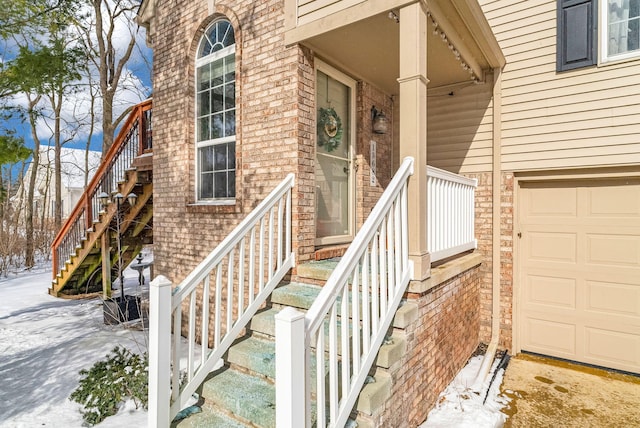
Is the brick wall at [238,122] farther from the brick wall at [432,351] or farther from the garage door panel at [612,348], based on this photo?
the garage door panel at [612,348]

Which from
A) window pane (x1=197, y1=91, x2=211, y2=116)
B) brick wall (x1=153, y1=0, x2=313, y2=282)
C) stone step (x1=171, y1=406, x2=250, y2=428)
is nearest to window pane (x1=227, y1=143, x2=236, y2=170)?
brick wall (x1=153, y1=0, x2=313, y2=282)

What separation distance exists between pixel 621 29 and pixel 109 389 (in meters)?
6.43

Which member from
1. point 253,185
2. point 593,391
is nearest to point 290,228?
point 253,185

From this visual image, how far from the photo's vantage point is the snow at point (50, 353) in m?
2.97

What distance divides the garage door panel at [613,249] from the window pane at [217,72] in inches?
194

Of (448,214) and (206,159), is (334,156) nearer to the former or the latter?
(448,214)

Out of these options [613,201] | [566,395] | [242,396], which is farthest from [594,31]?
[242,396]

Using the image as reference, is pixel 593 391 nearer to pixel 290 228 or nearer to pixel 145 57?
pixel 290 228

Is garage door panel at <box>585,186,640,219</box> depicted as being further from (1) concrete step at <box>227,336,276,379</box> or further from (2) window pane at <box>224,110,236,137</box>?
(2) window pane at <box>224,110,236,137</box>

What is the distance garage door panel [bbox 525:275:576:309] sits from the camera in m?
4.39

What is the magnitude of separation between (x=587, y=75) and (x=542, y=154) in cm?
98

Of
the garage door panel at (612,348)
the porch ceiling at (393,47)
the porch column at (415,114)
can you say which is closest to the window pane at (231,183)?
the porch ceiling at (393,47)

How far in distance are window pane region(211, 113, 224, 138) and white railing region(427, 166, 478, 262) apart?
2693 mm

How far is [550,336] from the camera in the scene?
452 cm
